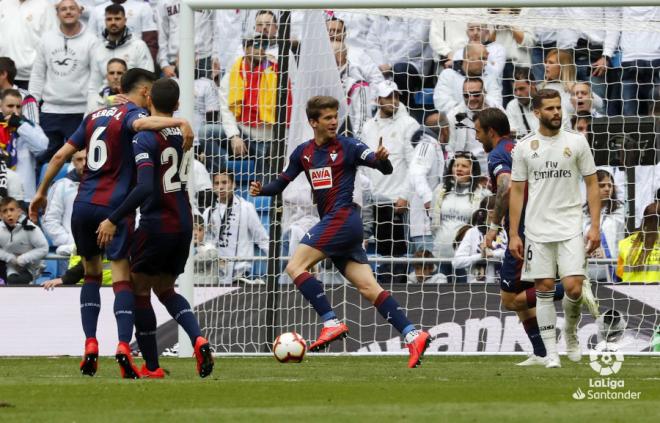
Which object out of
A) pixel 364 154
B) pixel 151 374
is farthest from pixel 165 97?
pixel 364 154

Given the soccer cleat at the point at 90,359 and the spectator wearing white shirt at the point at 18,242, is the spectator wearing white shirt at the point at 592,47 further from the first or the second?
the soccer cleat at the point at 90,359

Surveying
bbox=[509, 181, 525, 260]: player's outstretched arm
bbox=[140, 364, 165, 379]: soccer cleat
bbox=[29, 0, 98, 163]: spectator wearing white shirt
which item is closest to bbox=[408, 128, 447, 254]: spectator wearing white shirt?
bbox=[509, 181, 525, 260]: player's outstretched arm

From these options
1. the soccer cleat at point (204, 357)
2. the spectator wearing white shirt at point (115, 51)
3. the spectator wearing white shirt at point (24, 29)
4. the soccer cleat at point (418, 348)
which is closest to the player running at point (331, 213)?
the soccer cleat at point (418, 348)

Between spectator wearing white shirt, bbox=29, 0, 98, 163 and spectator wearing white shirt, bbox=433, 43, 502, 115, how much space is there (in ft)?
15.7

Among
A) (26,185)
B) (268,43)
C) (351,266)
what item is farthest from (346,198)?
(26,185)

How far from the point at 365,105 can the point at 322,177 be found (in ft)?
15.3

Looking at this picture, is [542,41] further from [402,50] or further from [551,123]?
[551,123]

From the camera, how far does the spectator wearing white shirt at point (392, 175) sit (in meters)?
13.8

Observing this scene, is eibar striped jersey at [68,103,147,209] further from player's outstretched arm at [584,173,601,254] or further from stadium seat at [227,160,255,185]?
stadium seat at [227,160,255,185]

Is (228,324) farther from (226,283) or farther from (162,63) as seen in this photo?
(162,63)

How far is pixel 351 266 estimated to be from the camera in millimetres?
10383

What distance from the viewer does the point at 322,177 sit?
10523 millimetres

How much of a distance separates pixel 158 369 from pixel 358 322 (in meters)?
3.95

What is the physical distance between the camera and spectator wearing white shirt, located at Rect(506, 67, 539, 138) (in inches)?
566
